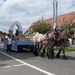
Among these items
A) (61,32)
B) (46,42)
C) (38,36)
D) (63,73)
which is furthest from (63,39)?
(63,73)

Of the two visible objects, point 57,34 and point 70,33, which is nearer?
point 70,33

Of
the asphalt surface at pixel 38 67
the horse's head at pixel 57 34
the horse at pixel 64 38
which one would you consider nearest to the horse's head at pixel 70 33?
the horse at pixel 64 38

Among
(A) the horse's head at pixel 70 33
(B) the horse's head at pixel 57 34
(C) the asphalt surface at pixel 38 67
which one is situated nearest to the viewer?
(C) the asphalt surface at pixel 38 67

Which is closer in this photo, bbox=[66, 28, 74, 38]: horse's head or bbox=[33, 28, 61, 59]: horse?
bbox=[66, 28, 74, 38]: horse's head

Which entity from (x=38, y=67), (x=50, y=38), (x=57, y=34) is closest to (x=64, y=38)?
(x=57, y=34)

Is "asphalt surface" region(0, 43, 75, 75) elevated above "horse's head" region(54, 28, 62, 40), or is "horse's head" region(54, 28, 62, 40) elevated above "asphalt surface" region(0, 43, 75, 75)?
"horse's head" region(54, 28, 62, 40)

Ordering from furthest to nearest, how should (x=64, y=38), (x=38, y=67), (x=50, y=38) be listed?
(x=50, y=38) < (x=64, y=38) < (x=38, y=67)

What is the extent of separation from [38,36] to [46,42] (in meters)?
1.98

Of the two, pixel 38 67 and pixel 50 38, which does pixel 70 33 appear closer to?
pixel 50 38

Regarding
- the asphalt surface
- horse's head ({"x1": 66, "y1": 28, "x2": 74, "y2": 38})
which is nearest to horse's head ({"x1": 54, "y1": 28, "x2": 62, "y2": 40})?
horse's head ({"x1": 66, "y1": 28, "x2": 74, "y2": 38})

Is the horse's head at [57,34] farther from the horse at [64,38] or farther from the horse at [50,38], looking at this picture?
the horse at [64,38]

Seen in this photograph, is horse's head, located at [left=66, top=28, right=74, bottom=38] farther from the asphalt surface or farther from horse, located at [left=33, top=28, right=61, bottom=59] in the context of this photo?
the asphalt surface

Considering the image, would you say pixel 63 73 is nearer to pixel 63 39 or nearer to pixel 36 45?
pixel 63 39

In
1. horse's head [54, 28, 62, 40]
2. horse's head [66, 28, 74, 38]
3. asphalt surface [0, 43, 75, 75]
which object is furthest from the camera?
horse's head [54, 28, 62, 40]
